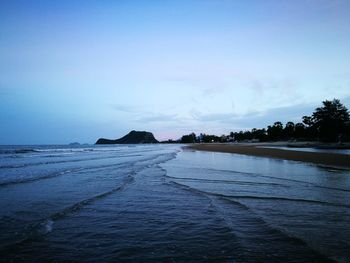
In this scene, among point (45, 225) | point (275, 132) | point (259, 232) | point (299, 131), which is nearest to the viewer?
point (259, 232)

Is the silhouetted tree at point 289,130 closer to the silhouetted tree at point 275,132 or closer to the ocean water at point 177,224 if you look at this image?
the silhouetted tree at point 275,132

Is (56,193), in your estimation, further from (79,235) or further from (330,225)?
(330,225)

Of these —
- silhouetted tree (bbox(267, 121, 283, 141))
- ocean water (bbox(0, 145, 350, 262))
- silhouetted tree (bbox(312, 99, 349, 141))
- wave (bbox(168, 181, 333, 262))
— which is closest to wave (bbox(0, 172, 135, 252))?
ocean water (bbox(0, 145, 350, 262))

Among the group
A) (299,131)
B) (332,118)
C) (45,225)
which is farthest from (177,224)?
(299,131)

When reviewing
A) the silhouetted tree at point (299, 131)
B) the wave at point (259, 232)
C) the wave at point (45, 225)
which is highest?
the silhouetted tree at point (299, 131)

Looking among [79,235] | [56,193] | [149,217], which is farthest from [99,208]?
[56,193]

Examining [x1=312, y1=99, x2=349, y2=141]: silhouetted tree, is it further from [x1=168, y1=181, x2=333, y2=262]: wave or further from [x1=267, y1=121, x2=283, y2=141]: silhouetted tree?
[x1=267, y1=121, x2=283, y2=141]: silhouetted tree

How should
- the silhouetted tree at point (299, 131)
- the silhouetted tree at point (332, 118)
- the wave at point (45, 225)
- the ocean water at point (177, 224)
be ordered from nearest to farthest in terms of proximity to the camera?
the ocean water at point (177, 224) → the wave at point (45, 225) → the silhouetted tree at point (332, 118) → the silhouetted tree at point (299, 131)

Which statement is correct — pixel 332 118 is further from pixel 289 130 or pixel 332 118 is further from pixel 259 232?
pixel 259 232

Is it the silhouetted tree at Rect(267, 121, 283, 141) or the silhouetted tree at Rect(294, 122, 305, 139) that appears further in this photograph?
the silhouetted tree at Rect(267, 121, 283, 141)

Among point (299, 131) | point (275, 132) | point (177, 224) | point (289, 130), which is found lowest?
point (177, 224)

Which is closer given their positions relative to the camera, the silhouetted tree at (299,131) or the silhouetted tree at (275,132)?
the silhouetted tree at (299,131)

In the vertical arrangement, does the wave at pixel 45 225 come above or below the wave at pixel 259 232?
above

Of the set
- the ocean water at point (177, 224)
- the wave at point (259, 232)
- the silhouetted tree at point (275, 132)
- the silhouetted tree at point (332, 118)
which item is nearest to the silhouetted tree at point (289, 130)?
the silhouetted tree at point (275, 132)
